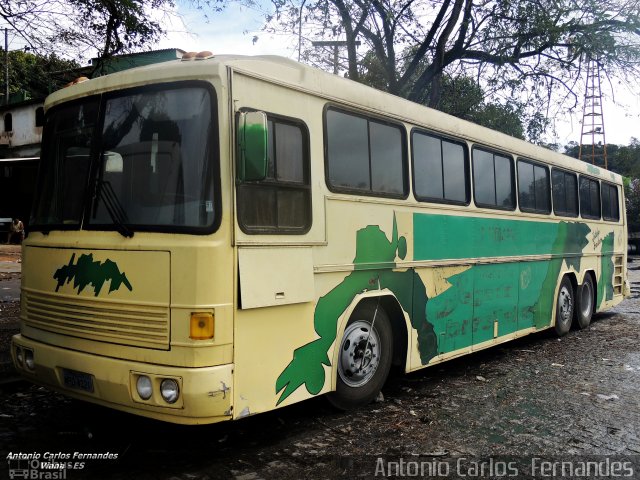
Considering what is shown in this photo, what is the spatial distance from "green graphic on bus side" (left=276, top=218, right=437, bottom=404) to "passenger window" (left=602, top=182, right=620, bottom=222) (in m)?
7.15

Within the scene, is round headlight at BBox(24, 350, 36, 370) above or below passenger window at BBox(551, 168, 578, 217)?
below

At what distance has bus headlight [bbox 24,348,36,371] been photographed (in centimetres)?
472

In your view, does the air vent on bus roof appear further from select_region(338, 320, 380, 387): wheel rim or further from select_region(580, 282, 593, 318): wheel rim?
select_region(580, 282, 593, 318): wheel rim

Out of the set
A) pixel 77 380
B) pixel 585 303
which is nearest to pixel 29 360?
pixel 77 380

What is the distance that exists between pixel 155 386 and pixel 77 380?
0.81 m


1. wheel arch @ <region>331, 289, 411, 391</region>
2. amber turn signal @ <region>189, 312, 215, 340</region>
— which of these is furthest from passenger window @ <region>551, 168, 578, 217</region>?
amber turn signal @ <region>189, 312, 215, 340</region>

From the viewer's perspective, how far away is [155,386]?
3.92 meters

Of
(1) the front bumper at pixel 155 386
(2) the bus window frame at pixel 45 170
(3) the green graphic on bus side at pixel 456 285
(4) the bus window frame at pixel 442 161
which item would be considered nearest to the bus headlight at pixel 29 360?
(1) the front bumper at pixel 155 386

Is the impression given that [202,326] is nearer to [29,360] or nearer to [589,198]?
[29,360]

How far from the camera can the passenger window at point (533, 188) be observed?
838 cm

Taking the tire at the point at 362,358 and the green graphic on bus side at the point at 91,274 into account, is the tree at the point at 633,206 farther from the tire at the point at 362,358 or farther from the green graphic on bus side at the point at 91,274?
the green graphic on bus side at the point at 91,274

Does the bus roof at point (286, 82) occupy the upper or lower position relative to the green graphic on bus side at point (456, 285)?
upper

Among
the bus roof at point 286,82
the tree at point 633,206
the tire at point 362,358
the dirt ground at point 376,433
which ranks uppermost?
the tree at point 633,206

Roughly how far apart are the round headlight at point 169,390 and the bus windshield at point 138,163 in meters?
1.02
